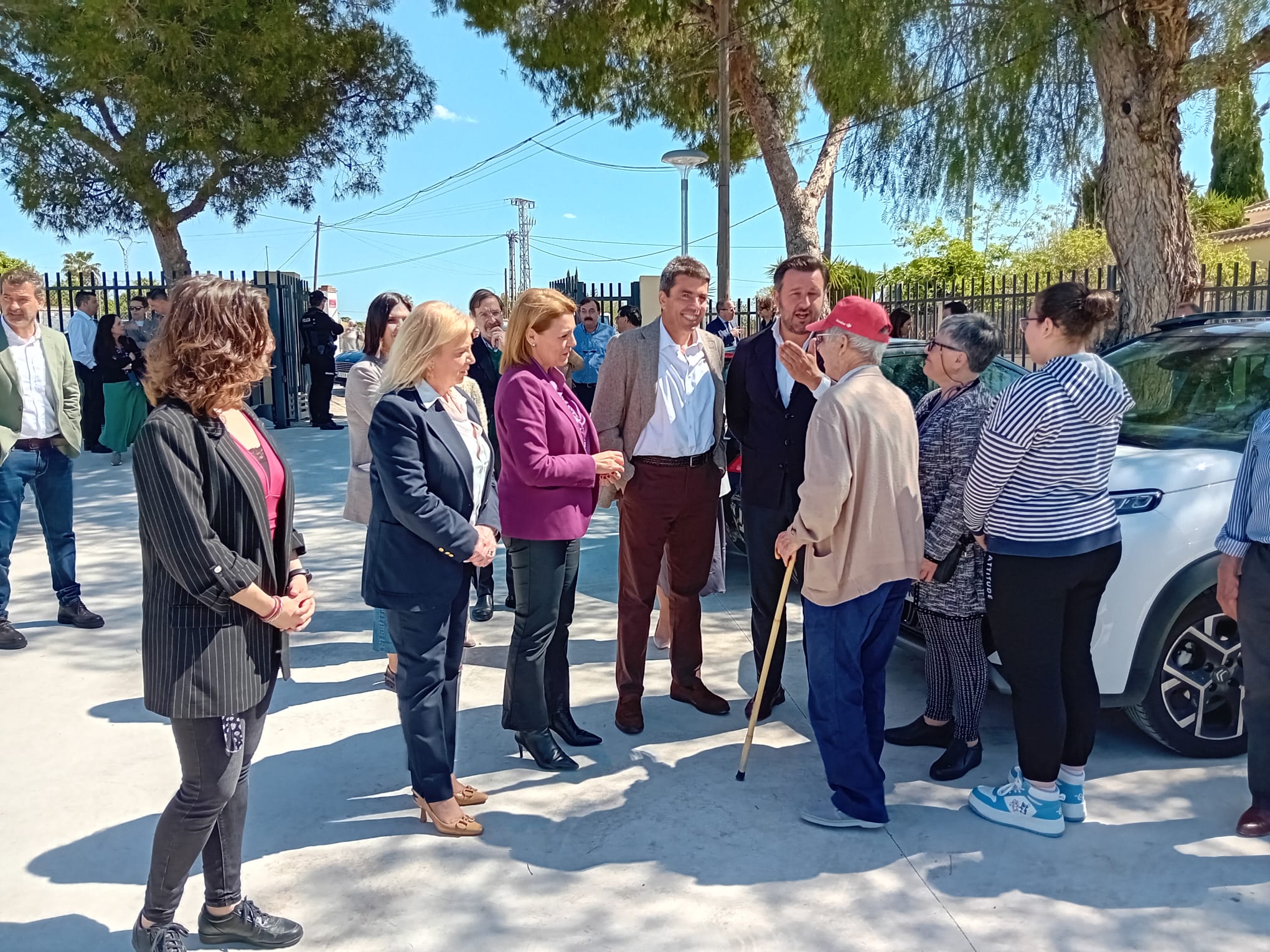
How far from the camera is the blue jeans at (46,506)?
5379mm

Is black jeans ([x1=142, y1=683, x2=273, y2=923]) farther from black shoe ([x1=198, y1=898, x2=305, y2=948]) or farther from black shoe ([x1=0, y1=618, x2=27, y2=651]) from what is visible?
black shoe ([x1=0, y1=618, x2=27, y2=651])

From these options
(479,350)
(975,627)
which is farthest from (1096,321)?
(479,350)

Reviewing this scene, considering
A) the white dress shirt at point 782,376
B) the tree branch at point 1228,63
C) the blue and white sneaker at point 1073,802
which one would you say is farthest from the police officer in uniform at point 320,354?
the blue and white sneaker at point 1073,802

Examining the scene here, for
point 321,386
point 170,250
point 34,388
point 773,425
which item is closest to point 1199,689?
point 773,425

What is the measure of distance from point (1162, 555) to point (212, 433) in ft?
10.5

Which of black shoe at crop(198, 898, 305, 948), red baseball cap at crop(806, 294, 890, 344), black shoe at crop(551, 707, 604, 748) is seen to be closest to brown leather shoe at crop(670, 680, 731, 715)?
black shoe at crop(551, 707, 604, 748)

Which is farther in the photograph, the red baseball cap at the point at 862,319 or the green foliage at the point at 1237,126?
the green foliage at the point at 1237,126

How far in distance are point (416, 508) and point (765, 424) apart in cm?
175

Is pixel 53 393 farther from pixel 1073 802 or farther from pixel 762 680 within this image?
pixel 1073 802

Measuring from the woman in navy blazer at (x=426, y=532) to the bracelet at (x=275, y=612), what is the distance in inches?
24.2

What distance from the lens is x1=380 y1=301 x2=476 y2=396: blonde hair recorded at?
130 inches

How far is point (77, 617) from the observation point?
5.71 meters

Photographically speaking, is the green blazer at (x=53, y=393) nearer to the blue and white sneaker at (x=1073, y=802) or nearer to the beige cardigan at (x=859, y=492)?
the beige cardigan at (x=859, y=492)

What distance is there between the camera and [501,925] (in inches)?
116
